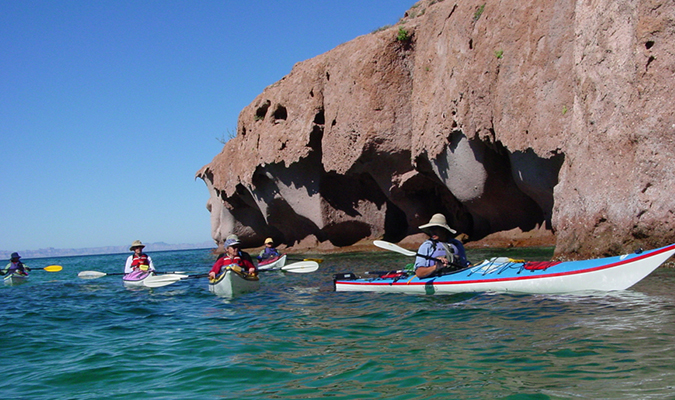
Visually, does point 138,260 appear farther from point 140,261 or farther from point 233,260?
point 233,260

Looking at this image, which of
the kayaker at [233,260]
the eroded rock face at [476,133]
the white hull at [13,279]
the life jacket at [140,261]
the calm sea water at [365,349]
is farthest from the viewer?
the white hull at [13,279]

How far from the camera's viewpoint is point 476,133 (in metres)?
16.5

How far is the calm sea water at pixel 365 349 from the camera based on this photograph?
4.26 m

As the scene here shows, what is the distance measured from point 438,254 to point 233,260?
13.8 feet

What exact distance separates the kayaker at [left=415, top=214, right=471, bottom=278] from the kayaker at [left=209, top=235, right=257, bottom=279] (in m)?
3.80

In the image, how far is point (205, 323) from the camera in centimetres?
785

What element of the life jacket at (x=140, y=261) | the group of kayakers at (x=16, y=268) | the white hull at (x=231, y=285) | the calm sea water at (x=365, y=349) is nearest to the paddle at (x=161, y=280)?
the white hull at (x=231, y=285)

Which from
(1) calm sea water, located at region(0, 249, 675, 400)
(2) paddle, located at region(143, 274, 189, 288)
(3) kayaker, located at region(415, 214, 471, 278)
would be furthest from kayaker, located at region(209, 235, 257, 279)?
(3) kayaker, located at region(415, 214, 471, 278)

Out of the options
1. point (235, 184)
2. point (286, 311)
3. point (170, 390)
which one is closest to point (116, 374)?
point (170, 390)

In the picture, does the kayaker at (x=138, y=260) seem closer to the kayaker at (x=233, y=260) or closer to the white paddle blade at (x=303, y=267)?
the white paddle blade at (x=303, y=267)

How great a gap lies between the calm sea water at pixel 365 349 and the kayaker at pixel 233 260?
191 centimetres

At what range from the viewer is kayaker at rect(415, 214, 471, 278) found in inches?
356

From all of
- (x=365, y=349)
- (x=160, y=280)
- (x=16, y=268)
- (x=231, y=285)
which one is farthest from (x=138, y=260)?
(x=365, y=349)

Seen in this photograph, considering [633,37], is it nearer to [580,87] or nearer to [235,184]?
[580,87]
